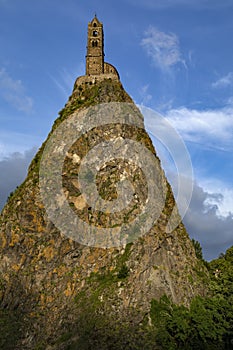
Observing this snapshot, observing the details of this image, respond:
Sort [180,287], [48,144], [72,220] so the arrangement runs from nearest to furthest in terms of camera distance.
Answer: [180,287]
[72,220]
[48,144]

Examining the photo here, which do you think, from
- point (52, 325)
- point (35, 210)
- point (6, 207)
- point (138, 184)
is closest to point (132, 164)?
point (138, 184)

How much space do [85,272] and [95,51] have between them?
51654 millimetres

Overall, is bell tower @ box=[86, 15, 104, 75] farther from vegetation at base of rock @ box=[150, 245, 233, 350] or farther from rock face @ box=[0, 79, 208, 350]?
vegetation at base of rock @ box=[150, 245, 233, 350]

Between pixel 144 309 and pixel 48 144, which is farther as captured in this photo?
pixel 48 144

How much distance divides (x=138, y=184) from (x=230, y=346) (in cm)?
2881

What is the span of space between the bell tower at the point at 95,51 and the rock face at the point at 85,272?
20.1 m

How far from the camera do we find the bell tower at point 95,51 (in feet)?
280

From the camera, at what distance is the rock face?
5341cm

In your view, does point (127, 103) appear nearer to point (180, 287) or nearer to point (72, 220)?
point (72, 220)

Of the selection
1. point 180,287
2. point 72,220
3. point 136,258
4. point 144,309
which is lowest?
point 144,309

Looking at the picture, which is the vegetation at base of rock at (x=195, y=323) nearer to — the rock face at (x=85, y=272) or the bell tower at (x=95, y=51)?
the rock face at (x=85, y=272)

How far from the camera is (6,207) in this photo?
69188mm

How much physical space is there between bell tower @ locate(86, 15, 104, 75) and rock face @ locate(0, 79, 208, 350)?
65.8 feet

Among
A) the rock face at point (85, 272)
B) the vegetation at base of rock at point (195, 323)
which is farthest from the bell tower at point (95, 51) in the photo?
the vegetation at base of rock at point (195, 323)
